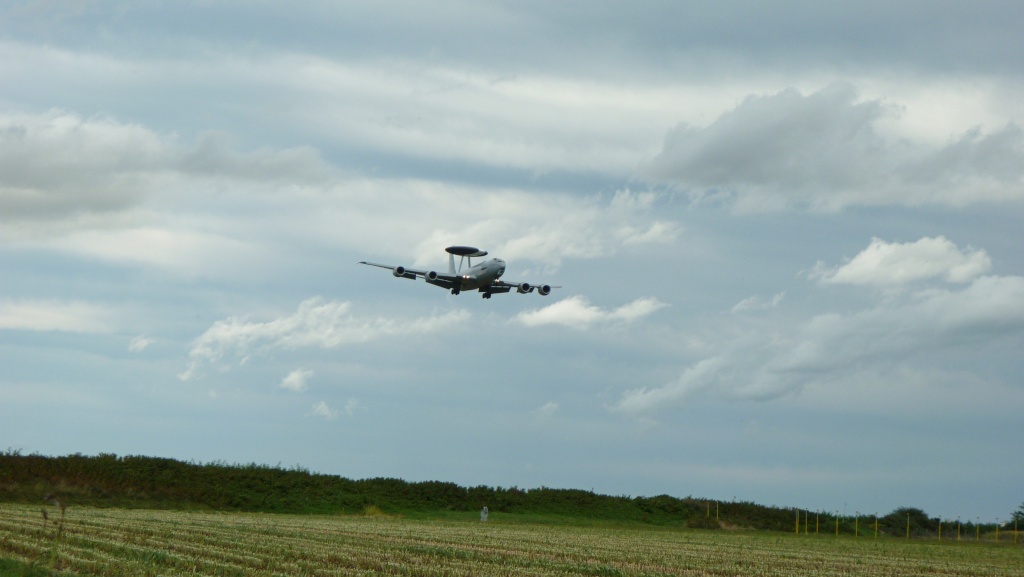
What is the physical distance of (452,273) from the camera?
2414 inches

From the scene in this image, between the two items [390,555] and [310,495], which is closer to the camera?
[390,555]

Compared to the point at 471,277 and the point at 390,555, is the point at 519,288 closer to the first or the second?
the point at 471,277

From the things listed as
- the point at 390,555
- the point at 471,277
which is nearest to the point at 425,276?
the point at 471,277

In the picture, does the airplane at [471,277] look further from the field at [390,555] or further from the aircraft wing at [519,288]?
the field at [390,555]

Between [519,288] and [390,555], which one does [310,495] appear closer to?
[519,288]

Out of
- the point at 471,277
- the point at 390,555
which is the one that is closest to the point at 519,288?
the point at 471,277

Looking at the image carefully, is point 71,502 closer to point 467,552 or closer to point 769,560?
point 467,552

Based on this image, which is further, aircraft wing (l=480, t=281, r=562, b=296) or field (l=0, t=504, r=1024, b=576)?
aircraft wing (l=480, t=281, r=562, b=296)

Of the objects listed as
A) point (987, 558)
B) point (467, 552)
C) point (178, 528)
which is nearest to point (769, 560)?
point (467, 552)

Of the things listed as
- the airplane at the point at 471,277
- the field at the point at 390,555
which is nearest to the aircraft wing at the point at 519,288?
the airplane at the point at 471,277

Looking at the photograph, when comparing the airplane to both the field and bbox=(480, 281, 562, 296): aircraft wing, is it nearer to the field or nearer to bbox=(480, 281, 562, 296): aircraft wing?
bbox=(480, 281, 562, 296): aircraft wing

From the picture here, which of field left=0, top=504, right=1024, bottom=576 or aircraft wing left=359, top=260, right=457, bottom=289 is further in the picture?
aircraft wing left=359, top=260, right=457, bottom=289

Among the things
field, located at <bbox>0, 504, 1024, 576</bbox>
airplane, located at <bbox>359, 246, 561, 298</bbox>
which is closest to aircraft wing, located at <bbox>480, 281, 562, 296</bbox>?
airplane, located at <bbox>359, 246, 561, 298</bbox>

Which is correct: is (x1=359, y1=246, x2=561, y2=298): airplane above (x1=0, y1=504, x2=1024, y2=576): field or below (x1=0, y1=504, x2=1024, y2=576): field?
above
